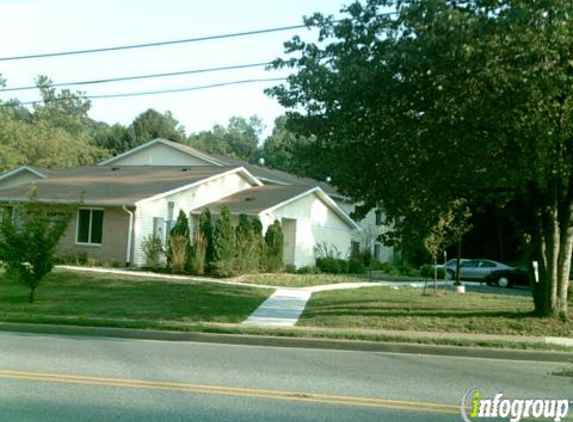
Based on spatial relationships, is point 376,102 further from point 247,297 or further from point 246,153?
point 246,153

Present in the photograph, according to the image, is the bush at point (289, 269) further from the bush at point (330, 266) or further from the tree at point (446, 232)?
the tree at point (446, 232)

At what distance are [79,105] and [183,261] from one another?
89.4m

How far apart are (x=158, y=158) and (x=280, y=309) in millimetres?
30527

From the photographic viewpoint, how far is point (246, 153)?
99.9 meters

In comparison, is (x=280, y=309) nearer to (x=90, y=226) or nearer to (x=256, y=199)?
(x=90, y=226)

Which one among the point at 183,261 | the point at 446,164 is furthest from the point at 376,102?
the point at 183,261

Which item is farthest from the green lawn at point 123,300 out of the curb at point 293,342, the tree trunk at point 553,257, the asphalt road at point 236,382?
the tree trunk at point 553,257

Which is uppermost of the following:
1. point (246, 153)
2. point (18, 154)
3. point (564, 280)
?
point (246, 153)

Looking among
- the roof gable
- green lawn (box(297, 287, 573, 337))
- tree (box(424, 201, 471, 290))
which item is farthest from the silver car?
green lawn (box(297, 287, 573, 337))

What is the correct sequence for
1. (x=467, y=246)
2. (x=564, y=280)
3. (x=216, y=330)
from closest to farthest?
(x=216, y=330) < (x=564, y=280) < (x=467, y=246)

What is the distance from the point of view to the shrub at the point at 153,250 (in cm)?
2627

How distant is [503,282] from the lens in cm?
3609

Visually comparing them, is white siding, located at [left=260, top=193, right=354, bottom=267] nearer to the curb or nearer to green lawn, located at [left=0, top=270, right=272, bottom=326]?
green lawn, located at [left=0, top=270, right=272, bottom=326]

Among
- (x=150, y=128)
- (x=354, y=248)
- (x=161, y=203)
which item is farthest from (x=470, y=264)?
(x=150, y=128)
